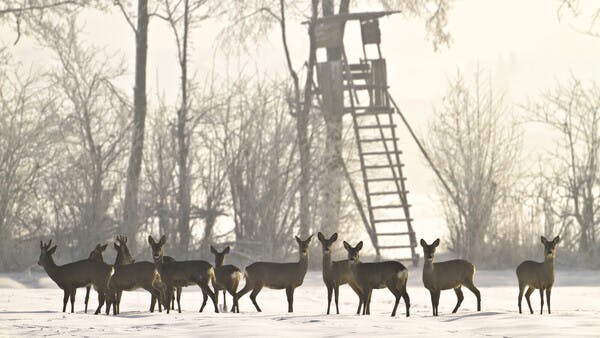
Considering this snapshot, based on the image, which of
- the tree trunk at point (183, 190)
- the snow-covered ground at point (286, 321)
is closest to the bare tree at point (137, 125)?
the tree trunk at point (183, 190)

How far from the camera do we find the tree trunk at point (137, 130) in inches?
829

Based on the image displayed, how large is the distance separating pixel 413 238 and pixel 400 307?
28.2ft

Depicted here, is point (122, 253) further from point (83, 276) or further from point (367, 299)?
point (367, 299)

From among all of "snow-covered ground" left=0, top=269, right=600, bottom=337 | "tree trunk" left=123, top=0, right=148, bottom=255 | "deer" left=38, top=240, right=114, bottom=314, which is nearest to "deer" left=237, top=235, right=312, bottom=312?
"snow-covered ground" left=0, top=269, right=600, bottom=337

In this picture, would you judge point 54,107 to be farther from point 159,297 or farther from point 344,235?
point 159,297

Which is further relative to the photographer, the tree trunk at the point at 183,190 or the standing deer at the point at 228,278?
the tree trunk at the point at 183,190

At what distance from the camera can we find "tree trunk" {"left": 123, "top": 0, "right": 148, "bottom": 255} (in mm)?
21047

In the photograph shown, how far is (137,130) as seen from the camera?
22516mm

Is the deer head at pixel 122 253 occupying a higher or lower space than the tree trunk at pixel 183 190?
lower

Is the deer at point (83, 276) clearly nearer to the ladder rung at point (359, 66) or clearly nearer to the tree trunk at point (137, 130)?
the tree trunk at point (137, 130)

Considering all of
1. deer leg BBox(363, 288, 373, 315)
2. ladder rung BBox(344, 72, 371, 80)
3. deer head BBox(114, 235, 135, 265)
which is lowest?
deer leg BBox(363, 288, 373, 315)

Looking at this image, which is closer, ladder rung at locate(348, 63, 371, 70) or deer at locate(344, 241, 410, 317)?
deer at locate(344, 241, 410, 317)

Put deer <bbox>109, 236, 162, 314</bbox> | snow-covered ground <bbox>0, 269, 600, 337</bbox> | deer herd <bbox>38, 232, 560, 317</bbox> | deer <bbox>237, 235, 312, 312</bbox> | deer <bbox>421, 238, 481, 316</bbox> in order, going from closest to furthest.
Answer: snow-covered ground <bbox>0, 269, 600, 337</bbox>
deer herd <bbox>38, 232, 560, 317</bbox>
deer <bbox>421, 238, 481, 316</bbox>
deer <bbox>109, 236, 162, 314</bbox>
deer <bbox>237, 235, 312, 312</bbox>

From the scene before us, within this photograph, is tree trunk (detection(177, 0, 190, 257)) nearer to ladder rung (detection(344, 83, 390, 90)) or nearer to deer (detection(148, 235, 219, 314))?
ladder rung (detection(344, 83, 390, 90))
